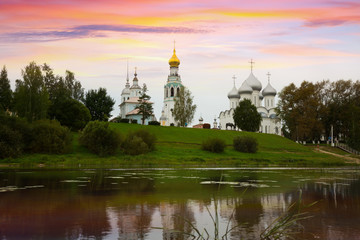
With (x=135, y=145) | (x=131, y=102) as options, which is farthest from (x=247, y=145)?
(x=131, y=102)

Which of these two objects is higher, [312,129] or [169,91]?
[169,91]

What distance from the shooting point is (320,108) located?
86.2m

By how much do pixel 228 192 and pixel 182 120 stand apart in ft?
246

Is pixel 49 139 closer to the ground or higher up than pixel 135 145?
higher up

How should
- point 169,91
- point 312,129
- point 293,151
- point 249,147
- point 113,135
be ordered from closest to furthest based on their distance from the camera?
point 113,135 → point 249,147 → point 293,151 → point 312,129 → point 169,91

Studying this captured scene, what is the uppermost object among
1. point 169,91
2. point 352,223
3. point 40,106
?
point 169,91

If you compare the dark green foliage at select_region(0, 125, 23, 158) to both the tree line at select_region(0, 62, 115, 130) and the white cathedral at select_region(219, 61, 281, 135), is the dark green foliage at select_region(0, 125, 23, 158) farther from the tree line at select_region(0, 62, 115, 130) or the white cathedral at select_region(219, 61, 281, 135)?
the white cathedral at select_region(219, 61, 281, 135)

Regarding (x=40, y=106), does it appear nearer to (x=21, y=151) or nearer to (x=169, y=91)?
(x=21, y=151)

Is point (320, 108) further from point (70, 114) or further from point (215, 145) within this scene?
point (70, 114)

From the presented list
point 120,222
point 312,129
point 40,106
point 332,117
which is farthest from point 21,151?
point 332,117

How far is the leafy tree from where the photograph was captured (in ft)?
191

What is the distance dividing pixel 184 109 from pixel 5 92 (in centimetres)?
3773

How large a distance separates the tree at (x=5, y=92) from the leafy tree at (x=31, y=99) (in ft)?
62.0

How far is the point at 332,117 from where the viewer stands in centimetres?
8800
